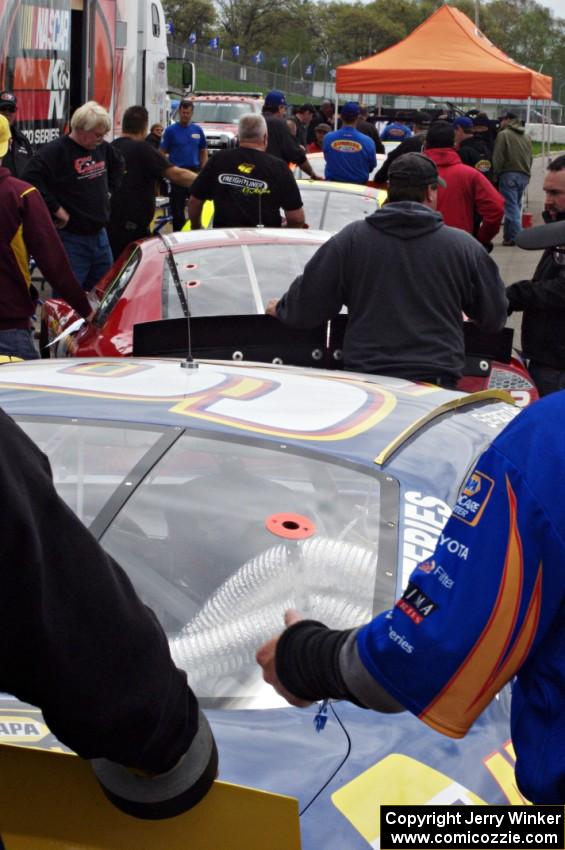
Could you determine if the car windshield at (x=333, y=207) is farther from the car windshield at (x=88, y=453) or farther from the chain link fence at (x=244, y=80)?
the chain link fence at (x=244, y=80)

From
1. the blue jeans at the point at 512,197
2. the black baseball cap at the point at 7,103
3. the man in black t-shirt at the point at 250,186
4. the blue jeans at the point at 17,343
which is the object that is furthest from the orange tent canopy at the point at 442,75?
the blue jeans at the point at 17,343

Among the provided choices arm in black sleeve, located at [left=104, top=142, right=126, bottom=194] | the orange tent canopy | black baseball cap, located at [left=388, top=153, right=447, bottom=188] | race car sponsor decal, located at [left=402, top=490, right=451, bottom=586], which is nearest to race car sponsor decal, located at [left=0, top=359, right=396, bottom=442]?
race car sponsor decal, located at [left=402, top=490, right=451, bottom=586]

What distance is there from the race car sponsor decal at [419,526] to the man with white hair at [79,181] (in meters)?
6.16

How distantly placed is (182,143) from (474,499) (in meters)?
14.8

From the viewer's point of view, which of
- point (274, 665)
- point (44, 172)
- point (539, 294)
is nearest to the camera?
point (274, 665)

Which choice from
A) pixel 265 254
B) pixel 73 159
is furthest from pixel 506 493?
pixel 73 159

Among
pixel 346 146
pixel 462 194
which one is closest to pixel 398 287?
pixel 462 194

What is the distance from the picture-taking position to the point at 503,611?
1711 millimetres

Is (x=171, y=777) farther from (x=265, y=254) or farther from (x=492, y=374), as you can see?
(x=265, y=254)

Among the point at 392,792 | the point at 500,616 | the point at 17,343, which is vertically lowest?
the point at 17,343

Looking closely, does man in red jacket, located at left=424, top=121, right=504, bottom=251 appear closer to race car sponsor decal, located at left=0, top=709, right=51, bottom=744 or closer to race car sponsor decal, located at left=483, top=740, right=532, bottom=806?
race car sponsor decal, located at left=483, top=740, right=532, bottom=806

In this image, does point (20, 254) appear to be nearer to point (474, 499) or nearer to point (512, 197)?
point (474, 499)

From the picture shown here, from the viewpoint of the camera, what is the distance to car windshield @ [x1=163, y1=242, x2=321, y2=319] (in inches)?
238

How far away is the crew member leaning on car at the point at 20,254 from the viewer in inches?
240
